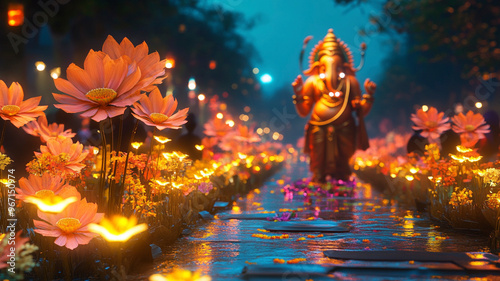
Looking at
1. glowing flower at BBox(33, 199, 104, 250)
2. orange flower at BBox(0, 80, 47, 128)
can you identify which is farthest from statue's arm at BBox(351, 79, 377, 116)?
glowing flower at BBox(33, 199, 104, 250)

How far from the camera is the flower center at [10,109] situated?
616cm

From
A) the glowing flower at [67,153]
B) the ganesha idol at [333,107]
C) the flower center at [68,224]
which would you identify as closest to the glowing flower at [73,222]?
the flower center at [68,224]

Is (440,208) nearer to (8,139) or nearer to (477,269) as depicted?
(477,269)

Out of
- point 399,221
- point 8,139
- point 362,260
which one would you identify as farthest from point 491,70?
point 362,260

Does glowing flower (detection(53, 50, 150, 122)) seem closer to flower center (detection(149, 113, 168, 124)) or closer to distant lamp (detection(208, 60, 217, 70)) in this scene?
flower center (detection(149, 113, 168, 124))

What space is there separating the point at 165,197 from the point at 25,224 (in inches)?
85.1

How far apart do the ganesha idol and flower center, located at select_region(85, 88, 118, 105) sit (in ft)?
36.3

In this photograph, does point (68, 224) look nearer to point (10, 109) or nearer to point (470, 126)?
point (10, 109)

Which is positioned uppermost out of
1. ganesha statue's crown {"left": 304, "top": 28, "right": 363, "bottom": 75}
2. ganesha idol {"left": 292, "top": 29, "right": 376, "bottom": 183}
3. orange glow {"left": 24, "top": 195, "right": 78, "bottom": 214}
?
ganesha statue's crown {"left": 304, "top": 28, "right": 363, "bottom": 75}

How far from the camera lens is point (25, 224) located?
6.47 metres

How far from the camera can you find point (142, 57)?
214 inches

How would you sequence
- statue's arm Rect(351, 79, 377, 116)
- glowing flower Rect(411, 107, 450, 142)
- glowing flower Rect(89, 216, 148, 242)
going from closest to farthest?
glowing flower Rect(89, 216, 148, 242) → glowing flower Rect(411, 107, 450, 142) → statue's arm Rect(351, 79, 377, 116)

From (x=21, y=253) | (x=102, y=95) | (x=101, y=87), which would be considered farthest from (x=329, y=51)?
(x=21, y=253)

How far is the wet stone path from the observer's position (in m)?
5.95
